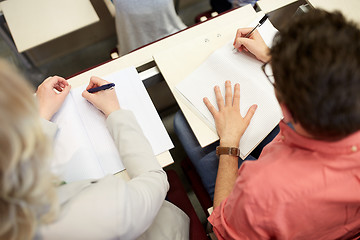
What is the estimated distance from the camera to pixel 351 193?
0.56m

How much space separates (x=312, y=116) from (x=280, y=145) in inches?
7.8

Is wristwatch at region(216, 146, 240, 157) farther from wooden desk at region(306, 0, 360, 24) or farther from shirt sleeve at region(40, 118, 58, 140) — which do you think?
wooden desk at region(306, 0, 360, 24)

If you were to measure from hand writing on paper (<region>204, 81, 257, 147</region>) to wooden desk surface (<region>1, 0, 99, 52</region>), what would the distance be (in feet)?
2.87

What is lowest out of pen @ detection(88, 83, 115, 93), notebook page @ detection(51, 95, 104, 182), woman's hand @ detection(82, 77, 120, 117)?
notebook page @ detection(51, 95, 104, 182)

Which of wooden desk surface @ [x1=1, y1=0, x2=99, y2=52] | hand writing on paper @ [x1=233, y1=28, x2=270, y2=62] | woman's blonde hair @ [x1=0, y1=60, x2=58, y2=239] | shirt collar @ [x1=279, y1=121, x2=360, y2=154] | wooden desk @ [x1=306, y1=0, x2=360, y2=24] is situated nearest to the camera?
woman's blonde hair @ [x1=0, y1=60, x2=58, y2=239]

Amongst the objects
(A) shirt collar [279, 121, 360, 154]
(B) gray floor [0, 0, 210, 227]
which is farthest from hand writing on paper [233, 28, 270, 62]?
(B) gray floor [0, 0, 210, 227]

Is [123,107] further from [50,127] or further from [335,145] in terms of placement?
[335,145]

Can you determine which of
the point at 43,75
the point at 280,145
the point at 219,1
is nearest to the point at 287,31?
the point at 280,145

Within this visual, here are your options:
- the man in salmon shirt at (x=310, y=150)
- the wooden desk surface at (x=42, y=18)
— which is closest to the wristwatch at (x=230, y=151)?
the man in salmon shirt at (x=310, y=150)

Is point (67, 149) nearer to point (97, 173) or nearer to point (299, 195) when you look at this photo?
point (97, 173)

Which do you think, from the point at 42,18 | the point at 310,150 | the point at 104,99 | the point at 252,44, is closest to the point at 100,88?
the point at 104,99

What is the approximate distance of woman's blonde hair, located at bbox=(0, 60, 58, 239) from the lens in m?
0.42

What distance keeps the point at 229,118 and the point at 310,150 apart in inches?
12.3

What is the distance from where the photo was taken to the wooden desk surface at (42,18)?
53.6 inches
